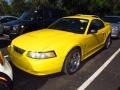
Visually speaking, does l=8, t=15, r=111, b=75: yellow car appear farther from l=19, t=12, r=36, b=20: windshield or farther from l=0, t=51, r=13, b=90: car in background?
l=19, t=12, r=36, b=20: windshield

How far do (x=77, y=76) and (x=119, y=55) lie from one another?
2.81 metres

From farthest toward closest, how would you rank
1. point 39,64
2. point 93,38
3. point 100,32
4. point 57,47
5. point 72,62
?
point 100,32, point 93,38, point 72,62, point 57,47, point 39,64

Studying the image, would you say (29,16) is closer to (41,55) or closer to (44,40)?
(44,40)

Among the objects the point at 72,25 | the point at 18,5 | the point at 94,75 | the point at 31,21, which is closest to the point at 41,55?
the point at 94,75

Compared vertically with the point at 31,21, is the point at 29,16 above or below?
above

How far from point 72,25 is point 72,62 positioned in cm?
142

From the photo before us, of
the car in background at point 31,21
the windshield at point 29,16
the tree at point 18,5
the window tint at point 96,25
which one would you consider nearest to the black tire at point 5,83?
the window tint at point 96,25

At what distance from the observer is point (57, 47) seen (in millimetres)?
5504

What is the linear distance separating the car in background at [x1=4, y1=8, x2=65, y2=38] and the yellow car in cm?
337

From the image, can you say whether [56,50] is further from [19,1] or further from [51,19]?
[19,1]

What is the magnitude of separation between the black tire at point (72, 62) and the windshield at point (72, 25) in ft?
2.66

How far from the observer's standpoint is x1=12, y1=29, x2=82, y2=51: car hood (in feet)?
18.2

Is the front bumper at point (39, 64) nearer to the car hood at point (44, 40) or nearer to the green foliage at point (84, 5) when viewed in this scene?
the car hood at point (44, 40)

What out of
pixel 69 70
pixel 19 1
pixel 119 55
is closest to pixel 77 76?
pixel 69 70
